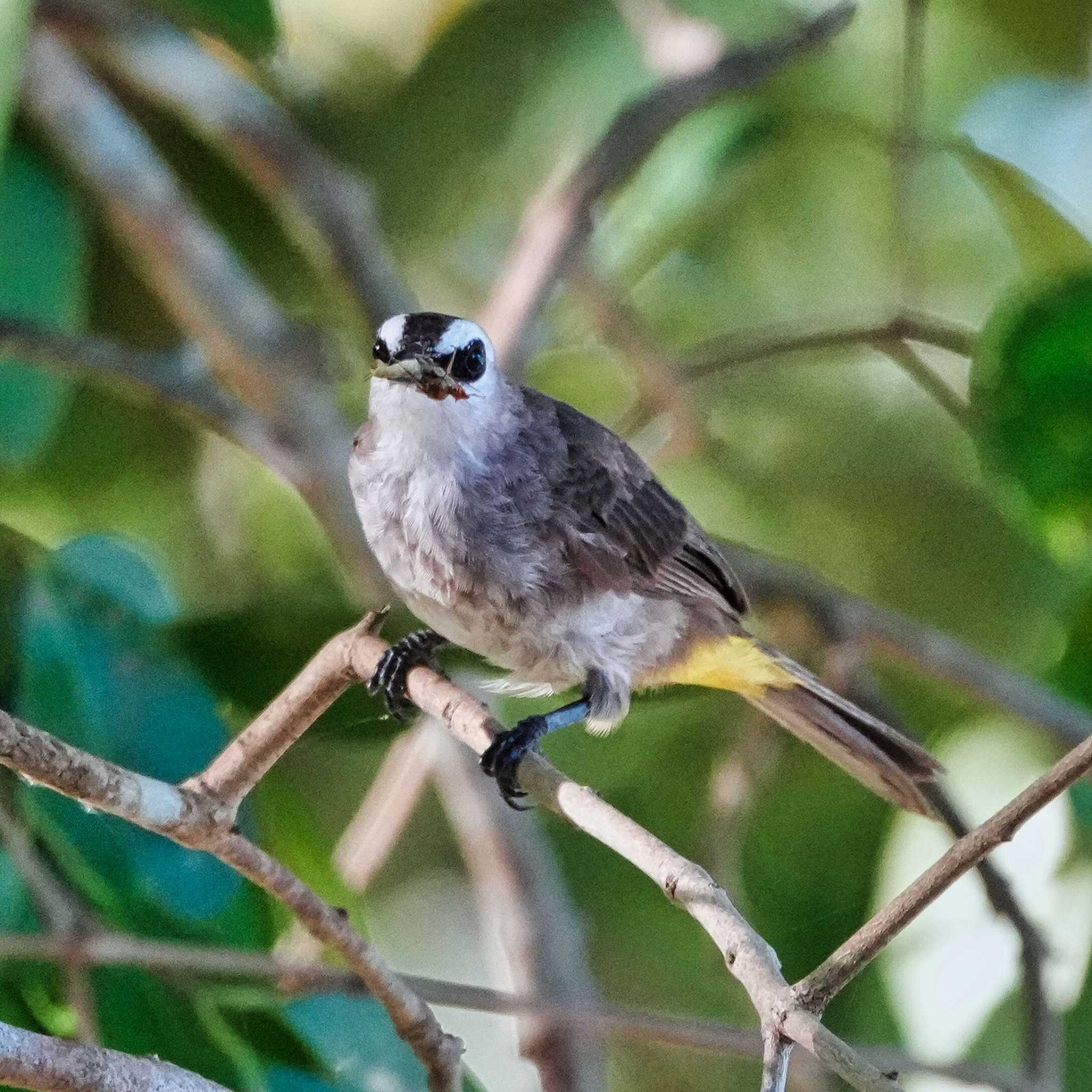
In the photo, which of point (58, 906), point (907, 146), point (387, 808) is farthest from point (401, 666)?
point (907, 146)

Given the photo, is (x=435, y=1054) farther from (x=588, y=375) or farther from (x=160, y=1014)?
(x=588, y=375)

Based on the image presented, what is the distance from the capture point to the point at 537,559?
1.30 meters

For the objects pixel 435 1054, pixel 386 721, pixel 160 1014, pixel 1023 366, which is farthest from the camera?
pixel 1023 366

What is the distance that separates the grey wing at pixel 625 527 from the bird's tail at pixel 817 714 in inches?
2.1

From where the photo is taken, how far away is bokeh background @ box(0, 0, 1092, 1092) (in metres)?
1.65

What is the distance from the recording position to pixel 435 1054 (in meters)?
1.12

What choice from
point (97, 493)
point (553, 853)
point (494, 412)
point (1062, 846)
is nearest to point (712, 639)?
point (494, 412)

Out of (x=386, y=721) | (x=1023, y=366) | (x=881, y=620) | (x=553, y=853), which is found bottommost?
(x=386, y=721)

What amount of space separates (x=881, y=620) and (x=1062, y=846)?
1.15ft

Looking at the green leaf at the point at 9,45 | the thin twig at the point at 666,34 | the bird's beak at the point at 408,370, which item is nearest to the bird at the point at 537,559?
the bird's beak at the point at 408,370

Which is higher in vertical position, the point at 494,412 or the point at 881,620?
the point at 881,620

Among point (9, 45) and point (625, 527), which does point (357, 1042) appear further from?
point (9, 45)

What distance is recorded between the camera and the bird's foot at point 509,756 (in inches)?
→ 47.6

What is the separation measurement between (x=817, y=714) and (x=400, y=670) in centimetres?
45
